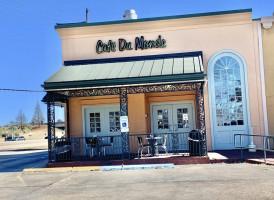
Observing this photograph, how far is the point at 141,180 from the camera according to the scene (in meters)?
9.16

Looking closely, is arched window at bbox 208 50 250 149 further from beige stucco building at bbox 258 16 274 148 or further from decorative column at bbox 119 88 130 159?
decorative column at bbox 119 88 130 159

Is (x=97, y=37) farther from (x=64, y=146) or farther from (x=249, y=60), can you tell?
(x=249, y=60)

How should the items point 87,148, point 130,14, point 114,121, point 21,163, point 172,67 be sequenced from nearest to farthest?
1. point 172,67
2. point 87,148
3. point 114,121
4. point 21,163
5. point 130,14

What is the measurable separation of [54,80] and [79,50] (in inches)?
125

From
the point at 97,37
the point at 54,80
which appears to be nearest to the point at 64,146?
the point at 54,80

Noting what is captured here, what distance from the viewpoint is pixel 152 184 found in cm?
846

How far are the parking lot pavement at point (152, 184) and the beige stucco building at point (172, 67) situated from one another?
10.7ft

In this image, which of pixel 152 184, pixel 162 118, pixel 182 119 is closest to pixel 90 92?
pixel 162 118

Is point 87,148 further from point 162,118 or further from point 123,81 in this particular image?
point 123,81

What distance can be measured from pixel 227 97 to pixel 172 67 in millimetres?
3160

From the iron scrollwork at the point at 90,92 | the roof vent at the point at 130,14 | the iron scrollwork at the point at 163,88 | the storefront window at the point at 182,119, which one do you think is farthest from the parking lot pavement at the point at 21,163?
the roof vent at the point at 130,14

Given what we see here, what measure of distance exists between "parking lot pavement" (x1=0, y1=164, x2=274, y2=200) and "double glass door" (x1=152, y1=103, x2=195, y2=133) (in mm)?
4103

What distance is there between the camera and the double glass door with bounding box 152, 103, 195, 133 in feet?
50.9

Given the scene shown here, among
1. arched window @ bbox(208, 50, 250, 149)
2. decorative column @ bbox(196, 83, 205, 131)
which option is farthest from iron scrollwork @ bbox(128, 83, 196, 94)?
arched window @ bbox(208, 50, 250, 149)
